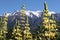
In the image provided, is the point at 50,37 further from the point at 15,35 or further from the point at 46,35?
the point at 15,35

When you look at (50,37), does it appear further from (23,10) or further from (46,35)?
(23,10)

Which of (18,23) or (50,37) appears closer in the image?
(50,37)

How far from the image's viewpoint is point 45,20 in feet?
168

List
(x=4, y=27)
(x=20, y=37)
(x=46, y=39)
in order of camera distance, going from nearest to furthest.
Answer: (x=46, y=39), (x=20, y=37), (x=4, y=27)

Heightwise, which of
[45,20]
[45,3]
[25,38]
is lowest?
[25,38]

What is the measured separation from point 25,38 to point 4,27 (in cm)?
1711

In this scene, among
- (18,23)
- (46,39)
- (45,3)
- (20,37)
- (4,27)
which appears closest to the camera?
(46,39)

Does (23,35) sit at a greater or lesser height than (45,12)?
lesser

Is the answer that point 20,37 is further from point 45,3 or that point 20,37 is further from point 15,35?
point 45,3

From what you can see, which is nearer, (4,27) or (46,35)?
(46,35)

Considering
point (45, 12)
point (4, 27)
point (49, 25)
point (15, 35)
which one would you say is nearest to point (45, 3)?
point (45, 12)

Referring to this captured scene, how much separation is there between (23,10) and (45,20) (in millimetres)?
12495

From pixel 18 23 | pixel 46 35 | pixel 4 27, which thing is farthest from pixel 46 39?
pixel 4 27

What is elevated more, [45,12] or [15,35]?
[45,12]
